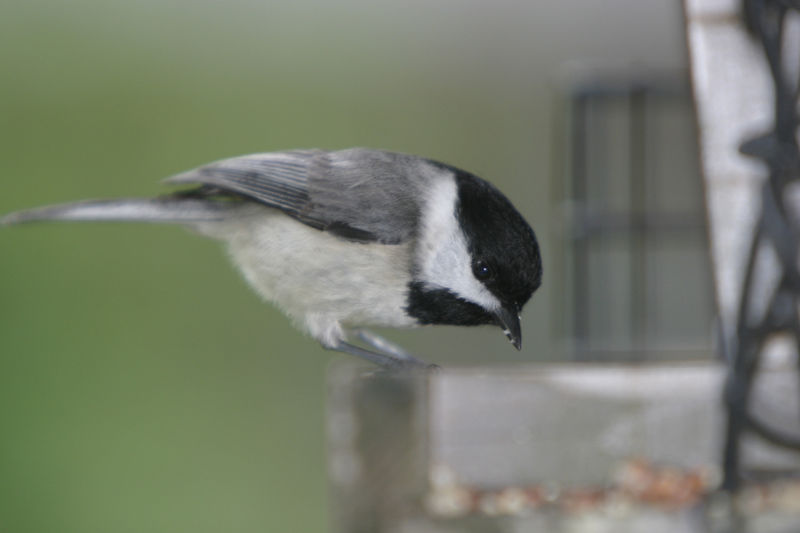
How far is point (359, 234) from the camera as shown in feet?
2.26

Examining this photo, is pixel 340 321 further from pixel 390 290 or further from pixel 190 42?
Result: pixel 190 42

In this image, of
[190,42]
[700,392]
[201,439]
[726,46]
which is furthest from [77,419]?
[726,46]

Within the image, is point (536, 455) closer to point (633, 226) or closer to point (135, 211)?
point (633, 226)

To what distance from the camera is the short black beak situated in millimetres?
546

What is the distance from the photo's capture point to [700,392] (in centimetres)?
225

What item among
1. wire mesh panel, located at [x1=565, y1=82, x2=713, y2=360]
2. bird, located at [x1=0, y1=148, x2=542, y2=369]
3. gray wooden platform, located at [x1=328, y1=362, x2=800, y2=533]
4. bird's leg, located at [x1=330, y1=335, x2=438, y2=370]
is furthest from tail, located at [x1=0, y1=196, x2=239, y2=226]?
wire mesh panel, located at [x1=565, y1=82, x2=713, y2=360]

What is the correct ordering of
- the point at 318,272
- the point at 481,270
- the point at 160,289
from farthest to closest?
the point at 160,289 → the point at 318,272 → the point at 481,270

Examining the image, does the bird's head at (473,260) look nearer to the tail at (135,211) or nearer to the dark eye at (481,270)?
the dark eye at (481,270)

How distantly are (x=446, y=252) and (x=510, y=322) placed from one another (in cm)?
7

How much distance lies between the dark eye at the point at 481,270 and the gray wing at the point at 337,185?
0.30 ft

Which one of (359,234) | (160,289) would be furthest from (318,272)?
(160,289)

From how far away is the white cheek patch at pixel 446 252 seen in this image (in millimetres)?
553

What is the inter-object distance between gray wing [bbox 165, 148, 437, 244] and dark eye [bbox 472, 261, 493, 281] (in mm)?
93

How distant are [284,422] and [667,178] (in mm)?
1957
